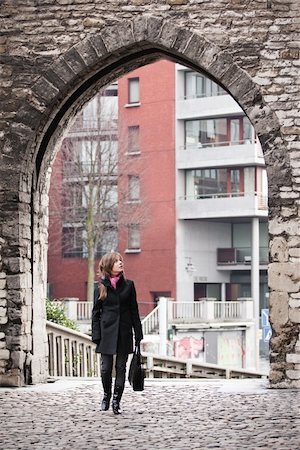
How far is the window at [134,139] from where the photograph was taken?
4834 cm

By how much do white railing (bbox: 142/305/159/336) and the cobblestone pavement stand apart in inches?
1105

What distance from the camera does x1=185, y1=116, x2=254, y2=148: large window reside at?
49281mm

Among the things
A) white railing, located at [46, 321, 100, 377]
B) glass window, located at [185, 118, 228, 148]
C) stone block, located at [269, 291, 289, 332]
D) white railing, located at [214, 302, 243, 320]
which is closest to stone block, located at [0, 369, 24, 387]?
white railing, located at [46, 321, 100, 377]

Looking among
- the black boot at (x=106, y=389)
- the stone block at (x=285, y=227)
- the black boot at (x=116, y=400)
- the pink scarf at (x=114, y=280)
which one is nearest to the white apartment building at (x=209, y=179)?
the stone block at (x=285, y=227)

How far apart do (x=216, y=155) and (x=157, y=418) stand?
38071mm

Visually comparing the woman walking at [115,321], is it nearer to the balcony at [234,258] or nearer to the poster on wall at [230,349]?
the poster on wall at [230,349]

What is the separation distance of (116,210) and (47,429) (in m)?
36.2

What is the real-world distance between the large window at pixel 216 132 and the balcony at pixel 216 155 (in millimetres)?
115

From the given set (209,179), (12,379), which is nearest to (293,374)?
(12,379)

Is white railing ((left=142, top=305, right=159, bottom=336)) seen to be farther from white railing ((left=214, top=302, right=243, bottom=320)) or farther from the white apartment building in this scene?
the white apartment building

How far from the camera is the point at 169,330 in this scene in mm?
44250

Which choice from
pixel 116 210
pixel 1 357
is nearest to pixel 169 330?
pixel 116 210

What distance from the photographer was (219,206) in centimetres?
4972

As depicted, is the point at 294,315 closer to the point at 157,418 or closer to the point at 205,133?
the point at 157,418
